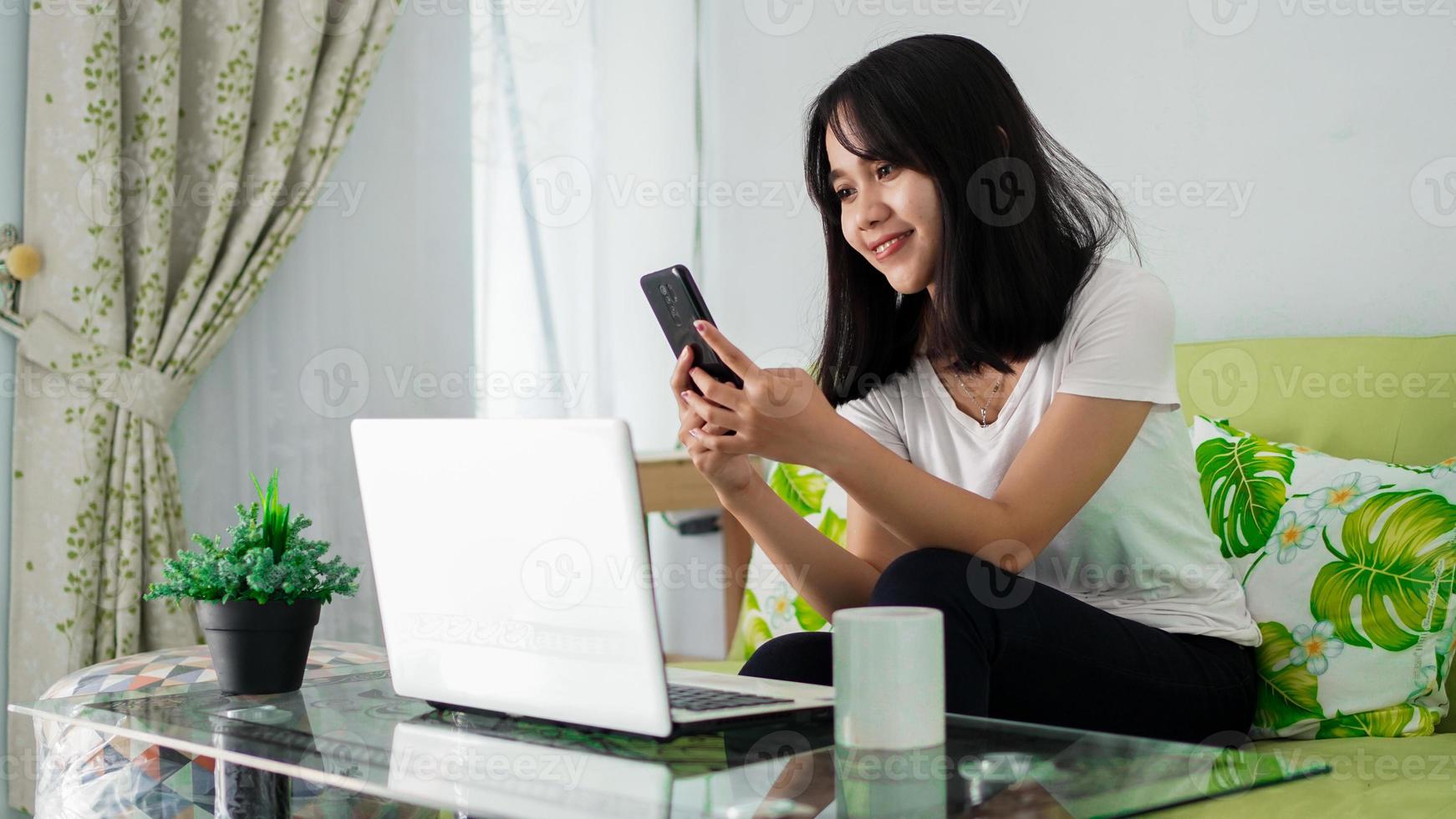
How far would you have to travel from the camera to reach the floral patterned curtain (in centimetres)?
215

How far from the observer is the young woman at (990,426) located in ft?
3.71

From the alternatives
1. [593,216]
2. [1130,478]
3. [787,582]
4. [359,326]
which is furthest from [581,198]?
[1130,478]

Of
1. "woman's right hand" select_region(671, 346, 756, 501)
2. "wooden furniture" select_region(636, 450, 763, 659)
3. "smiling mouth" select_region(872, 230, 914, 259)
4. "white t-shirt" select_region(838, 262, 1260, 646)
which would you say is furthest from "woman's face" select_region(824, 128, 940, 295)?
"wooden furniture" select_region(636, 450, 763, 659)

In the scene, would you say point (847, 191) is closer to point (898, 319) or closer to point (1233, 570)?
point (898, 319)

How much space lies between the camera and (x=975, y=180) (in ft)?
4.50

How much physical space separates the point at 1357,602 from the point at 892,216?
2.20ft

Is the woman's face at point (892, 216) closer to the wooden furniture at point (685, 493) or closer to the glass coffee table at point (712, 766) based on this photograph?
the glass coffee table at point (712, 766)

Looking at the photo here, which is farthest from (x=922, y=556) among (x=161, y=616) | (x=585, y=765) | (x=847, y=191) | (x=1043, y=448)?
(x=161, y=616)

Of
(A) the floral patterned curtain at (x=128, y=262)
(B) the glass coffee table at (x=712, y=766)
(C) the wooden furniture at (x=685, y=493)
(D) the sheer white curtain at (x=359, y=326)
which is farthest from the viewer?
(C) the wooden furniture at (x=685, y=493)

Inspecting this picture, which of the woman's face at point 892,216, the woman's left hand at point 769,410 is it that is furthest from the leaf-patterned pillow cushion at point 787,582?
the woman's left hand at point 769,410

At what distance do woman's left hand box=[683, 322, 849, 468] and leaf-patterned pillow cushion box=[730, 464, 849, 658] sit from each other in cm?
74

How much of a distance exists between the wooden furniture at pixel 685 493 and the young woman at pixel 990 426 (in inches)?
45.7

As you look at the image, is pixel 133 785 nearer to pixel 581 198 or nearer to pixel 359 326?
pixel 359 326

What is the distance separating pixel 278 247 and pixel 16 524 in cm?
65
